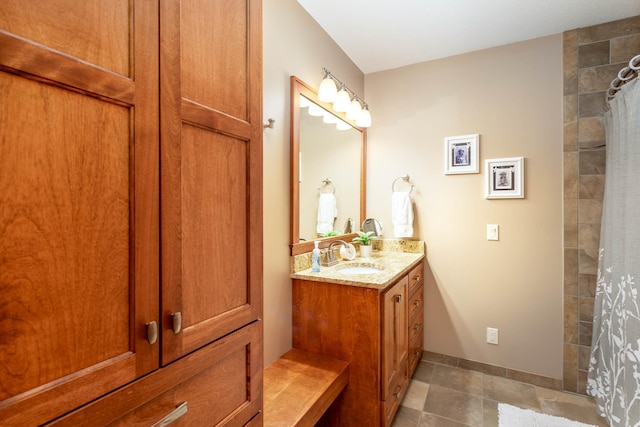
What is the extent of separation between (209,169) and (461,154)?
88.6 inches

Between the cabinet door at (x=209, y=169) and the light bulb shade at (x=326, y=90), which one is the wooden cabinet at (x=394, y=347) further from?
the light bulb shade at (x=326, y=90)

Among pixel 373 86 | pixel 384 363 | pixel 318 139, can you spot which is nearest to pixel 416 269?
pixel 384 363

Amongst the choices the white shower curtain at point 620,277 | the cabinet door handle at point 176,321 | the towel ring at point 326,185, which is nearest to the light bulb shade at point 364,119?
the towel ring at point 326,185

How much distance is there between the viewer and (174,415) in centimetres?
71

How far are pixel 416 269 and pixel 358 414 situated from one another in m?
1.11

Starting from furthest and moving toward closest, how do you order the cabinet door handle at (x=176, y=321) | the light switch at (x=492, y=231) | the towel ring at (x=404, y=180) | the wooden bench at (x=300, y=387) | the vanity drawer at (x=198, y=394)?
the towel ring at (x=404, y=180)
the light switch at (x=492, y=231)
the wooden bench at (x=300, y=387)
the cabinet door handle at (x=176, y=321)
the vanity drawer at (x=198, y=394)

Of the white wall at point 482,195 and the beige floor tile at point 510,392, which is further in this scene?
the white wall at point 482,195

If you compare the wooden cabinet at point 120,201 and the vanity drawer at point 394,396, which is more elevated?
the wooden cabinet at point 120,201

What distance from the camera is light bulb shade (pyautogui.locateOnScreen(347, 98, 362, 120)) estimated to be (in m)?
2.41

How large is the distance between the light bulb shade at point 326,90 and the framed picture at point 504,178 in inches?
52.8

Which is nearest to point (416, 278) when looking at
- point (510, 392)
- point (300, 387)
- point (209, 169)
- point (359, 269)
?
point (359, 269)

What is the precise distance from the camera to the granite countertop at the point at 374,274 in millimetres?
1700

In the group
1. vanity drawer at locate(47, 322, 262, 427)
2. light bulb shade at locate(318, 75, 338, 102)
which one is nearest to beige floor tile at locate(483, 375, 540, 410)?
vanity drawer at locate(47, 322, 262, 427)

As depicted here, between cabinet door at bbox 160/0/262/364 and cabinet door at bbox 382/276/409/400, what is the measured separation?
1001mm
